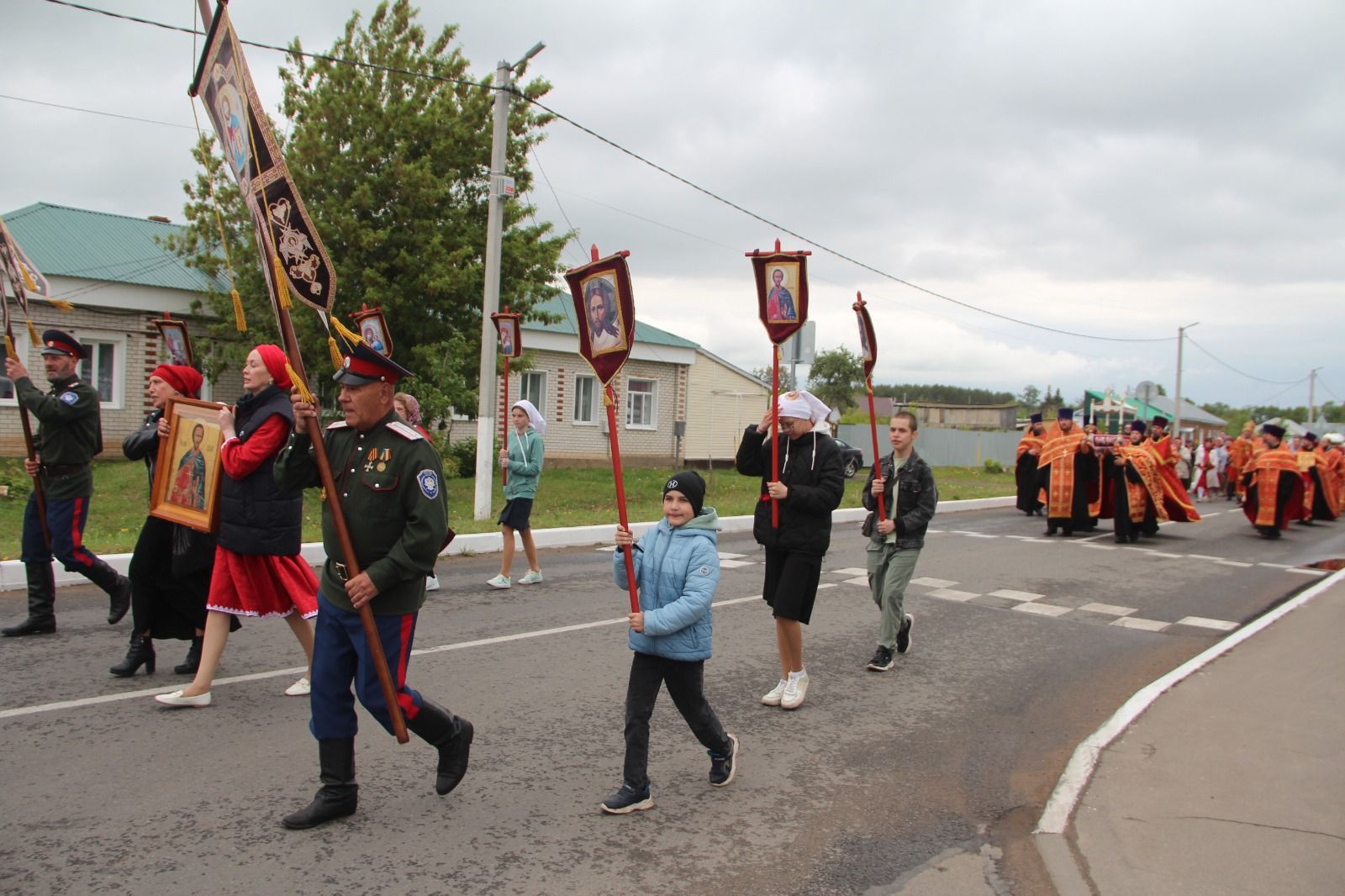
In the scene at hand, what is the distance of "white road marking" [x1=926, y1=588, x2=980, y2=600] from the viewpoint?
1026 cm

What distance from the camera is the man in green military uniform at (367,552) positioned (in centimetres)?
395

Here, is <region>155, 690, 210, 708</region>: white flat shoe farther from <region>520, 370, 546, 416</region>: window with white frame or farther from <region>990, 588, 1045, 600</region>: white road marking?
<region>520, 370, 546, 416</region>: window with white frame

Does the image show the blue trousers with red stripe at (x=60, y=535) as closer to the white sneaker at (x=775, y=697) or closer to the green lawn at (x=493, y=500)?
the green lawn at (x=493, y=500)

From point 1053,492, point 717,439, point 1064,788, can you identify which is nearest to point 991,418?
point 717,439

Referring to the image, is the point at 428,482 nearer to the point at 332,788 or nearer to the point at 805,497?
the point at 332,788

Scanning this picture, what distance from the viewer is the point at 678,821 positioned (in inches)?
168

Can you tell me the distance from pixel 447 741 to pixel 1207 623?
7.85 metres

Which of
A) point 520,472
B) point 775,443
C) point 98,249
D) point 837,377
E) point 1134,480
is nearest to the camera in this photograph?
point 775,443

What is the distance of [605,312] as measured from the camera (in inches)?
177

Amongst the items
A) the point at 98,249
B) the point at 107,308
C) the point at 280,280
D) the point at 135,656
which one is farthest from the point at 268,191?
the point at 98,249

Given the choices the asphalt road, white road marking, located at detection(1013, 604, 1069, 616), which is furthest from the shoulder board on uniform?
white road marking, located at detection(1013, 604, 1069, 616)

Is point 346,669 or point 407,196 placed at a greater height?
point 407,196

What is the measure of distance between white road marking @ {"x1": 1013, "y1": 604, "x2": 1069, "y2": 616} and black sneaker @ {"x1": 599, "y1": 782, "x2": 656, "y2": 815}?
6288mm

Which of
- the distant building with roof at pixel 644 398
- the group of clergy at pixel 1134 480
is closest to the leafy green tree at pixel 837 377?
the distant building with roof at pixel 644 398
